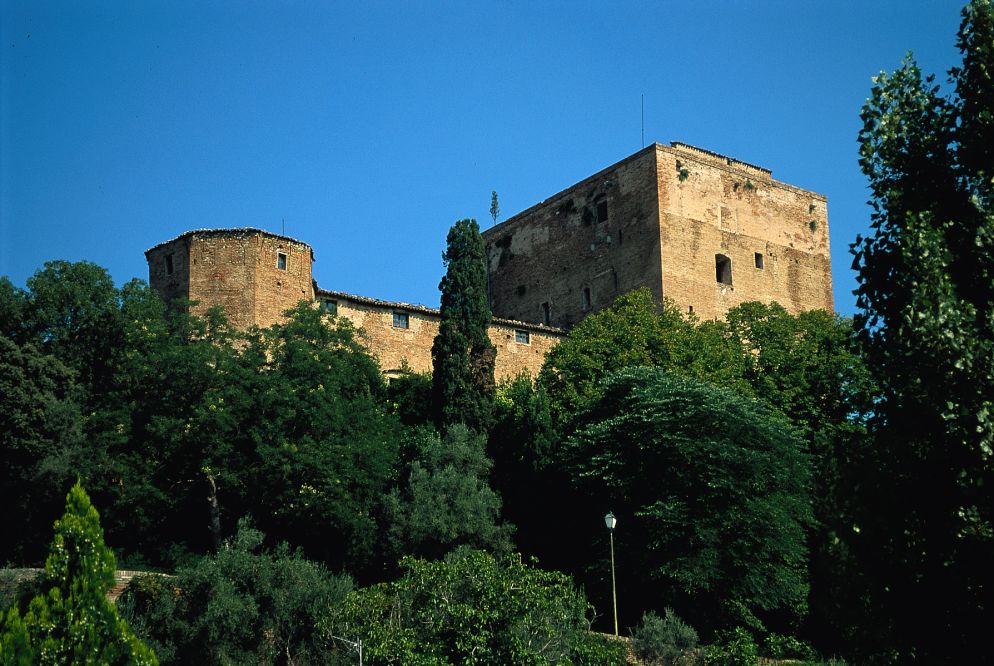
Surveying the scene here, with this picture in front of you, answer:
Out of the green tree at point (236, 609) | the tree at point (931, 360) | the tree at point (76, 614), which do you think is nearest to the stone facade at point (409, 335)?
the green tree at point (236, 609)

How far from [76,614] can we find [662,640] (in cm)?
1234

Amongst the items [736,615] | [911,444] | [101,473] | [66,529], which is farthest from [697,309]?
[911,444]

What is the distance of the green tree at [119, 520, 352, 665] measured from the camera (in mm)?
25812

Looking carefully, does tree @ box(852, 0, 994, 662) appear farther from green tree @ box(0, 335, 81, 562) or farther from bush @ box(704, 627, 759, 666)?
green tree @ box(0, 335, 81, 562)

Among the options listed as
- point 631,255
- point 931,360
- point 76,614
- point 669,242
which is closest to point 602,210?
point 631,255

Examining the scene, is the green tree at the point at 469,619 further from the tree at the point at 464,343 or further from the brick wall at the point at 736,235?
the brick wall at the point at 736,235

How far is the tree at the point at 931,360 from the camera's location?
12883mm

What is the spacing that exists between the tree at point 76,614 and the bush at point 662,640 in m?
10.5

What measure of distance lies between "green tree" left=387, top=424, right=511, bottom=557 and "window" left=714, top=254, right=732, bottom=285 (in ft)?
69.5

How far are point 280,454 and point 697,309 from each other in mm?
22871

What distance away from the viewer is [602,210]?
52.5m

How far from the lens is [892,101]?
1455 centimetres

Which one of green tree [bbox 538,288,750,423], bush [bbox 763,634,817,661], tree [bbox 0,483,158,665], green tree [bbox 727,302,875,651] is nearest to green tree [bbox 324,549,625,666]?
tree [bbox 0,483,158,665]

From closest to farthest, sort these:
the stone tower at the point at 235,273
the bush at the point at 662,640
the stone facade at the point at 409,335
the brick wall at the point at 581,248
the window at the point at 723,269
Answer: the bush at the point at 662,640 < the stone tower at the point at 235,273 < the stone facade at the point at 409,335 < the brick wall at the point at 581,248 < the window at the point at 723,269
